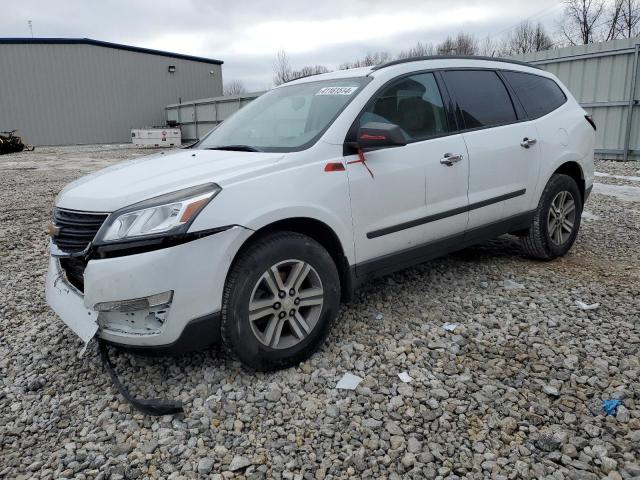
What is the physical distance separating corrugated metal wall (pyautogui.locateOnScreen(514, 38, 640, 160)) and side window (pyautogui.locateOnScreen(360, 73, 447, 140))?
1041 cm

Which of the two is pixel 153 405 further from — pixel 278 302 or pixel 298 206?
pixel 298 206

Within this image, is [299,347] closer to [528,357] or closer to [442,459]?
[442,459]

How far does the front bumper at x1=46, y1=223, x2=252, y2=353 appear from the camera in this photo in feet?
7.75

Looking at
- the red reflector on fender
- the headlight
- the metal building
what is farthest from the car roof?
the metal building

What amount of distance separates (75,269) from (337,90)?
2004 millimetres

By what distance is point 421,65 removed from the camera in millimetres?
3633

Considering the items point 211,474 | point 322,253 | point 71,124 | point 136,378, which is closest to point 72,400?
point 136,378

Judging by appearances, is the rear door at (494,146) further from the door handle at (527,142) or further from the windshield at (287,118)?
the windshield at (287,118)

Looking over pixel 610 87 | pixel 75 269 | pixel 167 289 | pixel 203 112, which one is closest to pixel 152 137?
pixel 203 112

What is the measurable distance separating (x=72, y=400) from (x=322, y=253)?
1584mm

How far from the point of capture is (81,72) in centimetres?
2812

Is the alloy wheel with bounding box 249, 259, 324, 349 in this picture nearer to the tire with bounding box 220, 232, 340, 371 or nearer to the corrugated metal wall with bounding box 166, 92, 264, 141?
the tire with bounding box 220, 232, 340, 371

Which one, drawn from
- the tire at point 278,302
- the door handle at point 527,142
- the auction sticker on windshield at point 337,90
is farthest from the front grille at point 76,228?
the door handle at point 527,142

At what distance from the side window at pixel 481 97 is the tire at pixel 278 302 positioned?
1767mm
